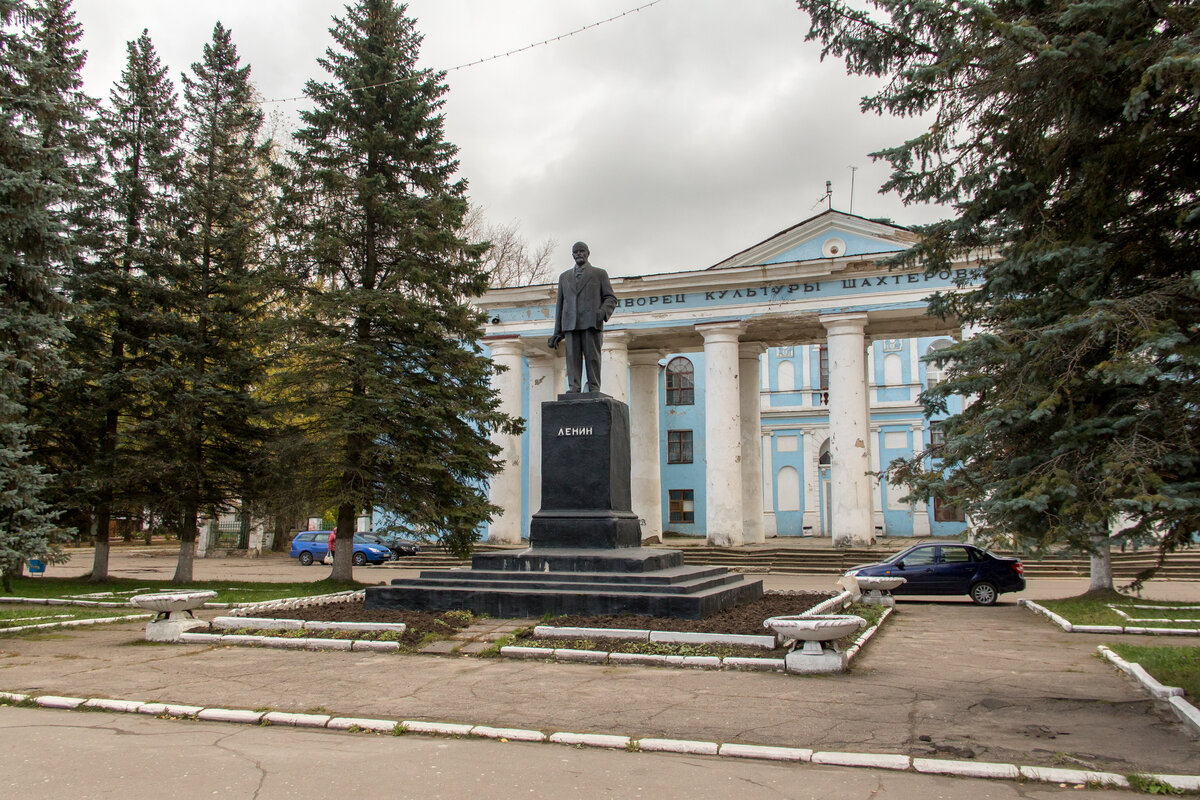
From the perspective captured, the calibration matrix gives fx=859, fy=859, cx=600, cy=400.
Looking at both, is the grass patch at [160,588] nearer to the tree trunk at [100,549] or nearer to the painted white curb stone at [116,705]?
the tree trunk at [100,549]

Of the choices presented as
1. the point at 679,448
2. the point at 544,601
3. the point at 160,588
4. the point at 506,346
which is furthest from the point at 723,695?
the point at 679,448

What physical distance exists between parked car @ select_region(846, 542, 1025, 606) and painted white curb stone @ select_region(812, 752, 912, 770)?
1135 centimetres

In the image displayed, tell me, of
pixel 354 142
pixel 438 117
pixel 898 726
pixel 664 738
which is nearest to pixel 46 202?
pixel 354 142

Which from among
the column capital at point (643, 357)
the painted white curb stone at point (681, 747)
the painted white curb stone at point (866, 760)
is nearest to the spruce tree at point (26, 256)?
the painted white curb stone at point (681, 747)

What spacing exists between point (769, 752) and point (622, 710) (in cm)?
138

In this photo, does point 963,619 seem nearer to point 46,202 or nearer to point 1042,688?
point 1042,688

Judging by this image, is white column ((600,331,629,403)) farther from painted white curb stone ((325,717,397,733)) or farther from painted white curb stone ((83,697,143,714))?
painted white curb stone ((325,717,397,733))

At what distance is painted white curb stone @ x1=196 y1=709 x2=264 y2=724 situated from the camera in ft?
19.3

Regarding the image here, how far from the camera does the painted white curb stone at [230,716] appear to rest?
589 cm

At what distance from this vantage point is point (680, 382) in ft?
126

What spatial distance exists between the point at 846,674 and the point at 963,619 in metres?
6.20

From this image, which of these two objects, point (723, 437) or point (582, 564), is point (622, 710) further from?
point (723, 437)

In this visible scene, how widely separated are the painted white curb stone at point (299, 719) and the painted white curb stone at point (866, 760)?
3.22 meters

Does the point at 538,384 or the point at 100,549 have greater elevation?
the point at 538,384
